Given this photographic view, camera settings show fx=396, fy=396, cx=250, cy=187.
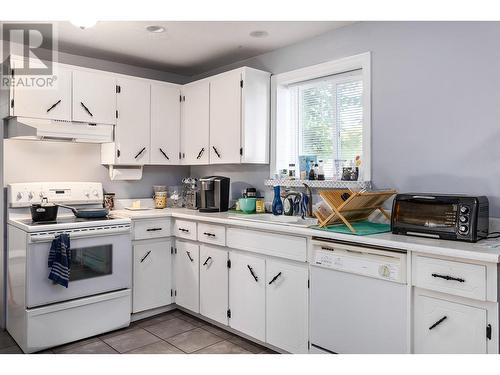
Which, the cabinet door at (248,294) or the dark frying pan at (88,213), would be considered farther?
the dark frying pan at (88,213)

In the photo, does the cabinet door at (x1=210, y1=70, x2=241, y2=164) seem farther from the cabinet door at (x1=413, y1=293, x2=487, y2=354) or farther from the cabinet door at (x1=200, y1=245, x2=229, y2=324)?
the cabinet door at (x1=413, y1=293, x2=487, y2=354)

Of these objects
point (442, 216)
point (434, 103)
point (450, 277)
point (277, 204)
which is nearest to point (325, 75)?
point (434, 103)

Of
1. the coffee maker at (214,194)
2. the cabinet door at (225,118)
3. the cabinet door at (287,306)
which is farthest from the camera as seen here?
the coffee maker at (214,194)

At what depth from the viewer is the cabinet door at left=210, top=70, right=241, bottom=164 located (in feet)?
→ 11.0

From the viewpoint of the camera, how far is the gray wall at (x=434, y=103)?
2195 mm

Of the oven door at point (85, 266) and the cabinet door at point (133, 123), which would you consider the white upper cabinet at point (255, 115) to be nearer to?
the cabinet door at point (133, 123)

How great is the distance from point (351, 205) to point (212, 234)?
117 centimetres

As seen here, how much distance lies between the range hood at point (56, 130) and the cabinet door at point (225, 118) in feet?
2.99

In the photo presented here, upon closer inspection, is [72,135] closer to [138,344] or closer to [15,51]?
[15,51]

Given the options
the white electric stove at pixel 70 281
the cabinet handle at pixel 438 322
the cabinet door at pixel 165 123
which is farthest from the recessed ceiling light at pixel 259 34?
the cabinet handle at pixel 438 322

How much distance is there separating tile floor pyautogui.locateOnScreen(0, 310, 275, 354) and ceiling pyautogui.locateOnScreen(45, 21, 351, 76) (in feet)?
7.58

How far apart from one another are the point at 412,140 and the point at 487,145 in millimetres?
440

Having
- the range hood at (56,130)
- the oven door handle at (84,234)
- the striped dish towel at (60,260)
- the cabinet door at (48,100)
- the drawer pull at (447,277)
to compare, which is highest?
the cabinet door at (48,100)

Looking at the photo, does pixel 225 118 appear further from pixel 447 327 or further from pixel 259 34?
pixel 447 327
